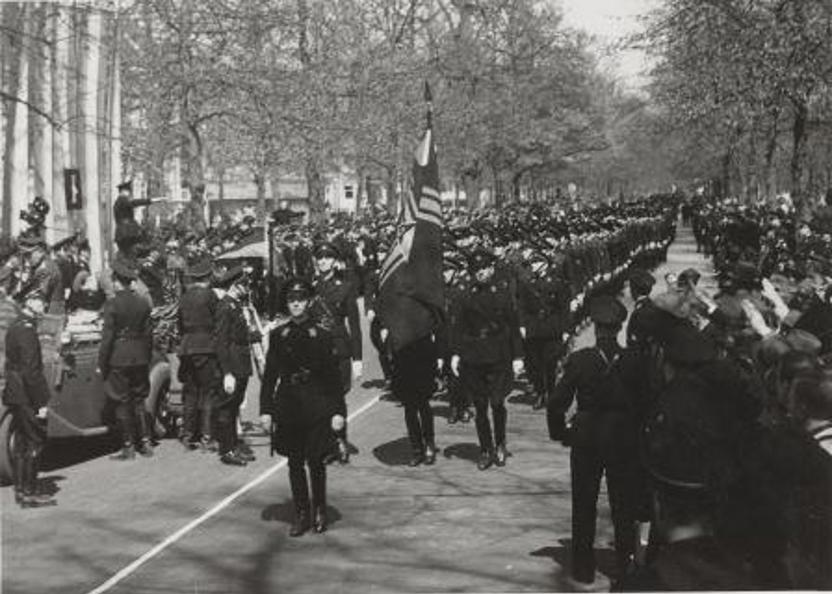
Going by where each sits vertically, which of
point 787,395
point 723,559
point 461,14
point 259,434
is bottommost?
point 259,434

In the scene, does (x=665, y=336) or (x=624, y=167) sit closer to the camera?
(x=665, y=336)

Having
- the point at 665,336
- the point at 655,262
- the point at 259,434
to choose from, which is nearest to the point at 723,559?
the point at 665,336

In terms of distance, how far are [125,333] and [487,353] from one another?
3.27 metres

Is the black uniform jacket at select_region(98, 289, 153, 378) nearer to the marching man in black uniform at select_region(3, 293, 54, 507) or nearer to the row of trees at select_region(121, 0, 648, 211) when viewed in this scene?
the marching man in black uniform at select_region(3, 293, 54, 507)

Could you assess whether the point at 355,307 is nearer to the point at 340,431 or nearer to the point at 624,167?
the point at 340,431

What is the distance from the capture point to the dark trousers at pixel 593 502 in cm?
709

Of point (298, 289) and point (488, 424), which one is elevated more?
point (298, 289)

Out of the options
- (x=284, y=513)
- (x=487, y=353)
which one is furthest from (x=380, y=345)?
(x=284, y=513)

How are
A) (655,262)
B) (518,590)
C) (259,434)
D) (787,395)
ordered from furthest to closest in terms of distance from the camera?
(655,262), (259,434), (518,590), (787,395)

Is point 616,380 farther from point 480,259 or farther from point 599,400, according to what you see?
point 480,259

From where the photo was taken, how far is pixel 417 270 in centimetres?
1080

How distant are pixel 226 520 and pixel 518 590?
2650mm

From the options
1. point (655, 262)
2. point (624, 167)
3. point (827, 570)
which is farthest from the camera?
point (624, 167)

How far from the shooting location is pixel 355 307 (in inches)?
544
